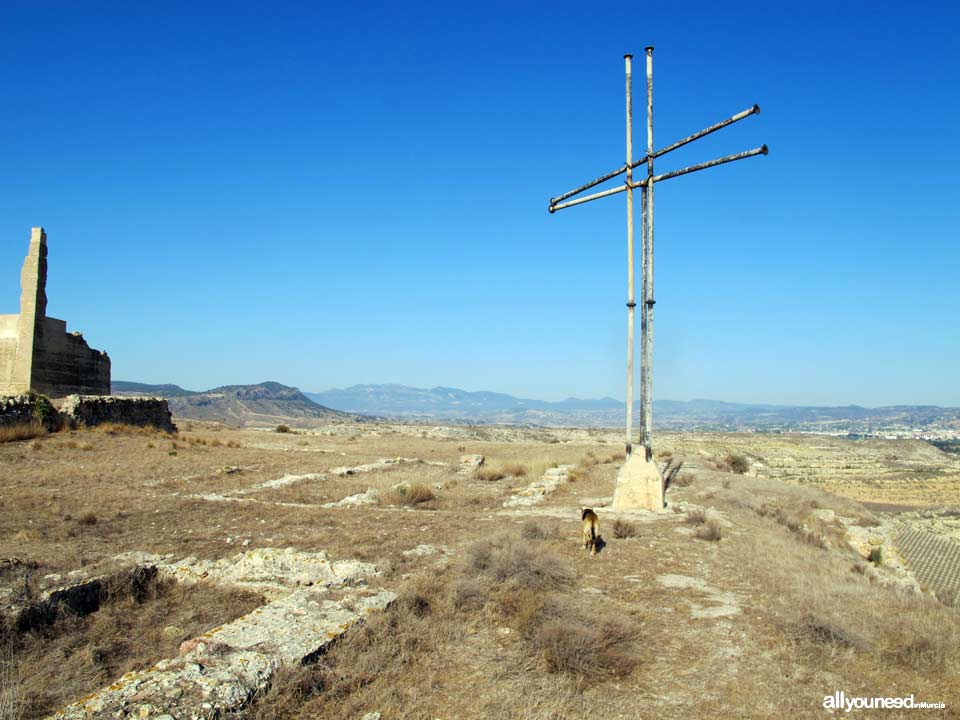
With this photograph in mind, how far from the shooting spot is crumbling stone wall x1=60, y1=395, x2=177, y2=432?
965 inches

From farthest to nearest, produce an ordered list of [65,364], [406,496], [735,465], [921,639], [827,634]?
1. [735,465]
2. [65,364]
3. [406,496]
4. [827,634]
5. [921,639]

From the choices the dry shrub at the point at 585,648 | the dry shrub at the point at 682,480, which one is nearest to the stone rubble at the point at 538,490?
the dry shrub at the point at 682,480

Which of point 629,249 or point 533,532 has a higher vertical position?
point 629,249

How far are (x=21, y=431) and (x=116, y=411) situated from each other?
6.14m

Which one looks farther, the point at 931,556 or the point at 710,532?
the point at 931,556

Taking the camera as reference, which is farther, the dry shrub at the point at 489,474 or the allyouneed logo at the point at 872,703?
the dry shrub at the point at 489,474

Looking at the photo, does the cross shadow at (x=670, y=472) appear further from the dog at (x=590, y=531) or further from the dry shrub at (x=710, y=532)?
the dog at (x=590, y=531)

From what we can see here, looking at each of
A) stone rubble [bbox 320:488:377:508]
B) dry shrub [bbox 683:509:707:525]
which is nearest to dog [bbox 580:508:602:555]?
dry shrub [bbox 683:509:707:525]

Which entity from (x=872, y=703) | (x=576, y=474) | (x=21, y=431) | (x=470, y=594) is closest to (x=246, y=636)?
(x=470, y=594)

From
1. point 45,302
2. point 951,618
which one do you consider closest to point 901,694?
point 951,618

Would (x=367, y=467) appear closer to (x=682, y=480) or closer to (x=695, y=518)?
(x=682, y=480)

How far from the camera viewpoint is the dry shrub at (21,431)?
20016 millimetres

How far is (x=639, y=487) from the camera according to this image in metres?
13.6

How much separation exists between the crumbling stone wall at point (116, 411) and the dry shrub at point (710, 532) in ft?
77.1
